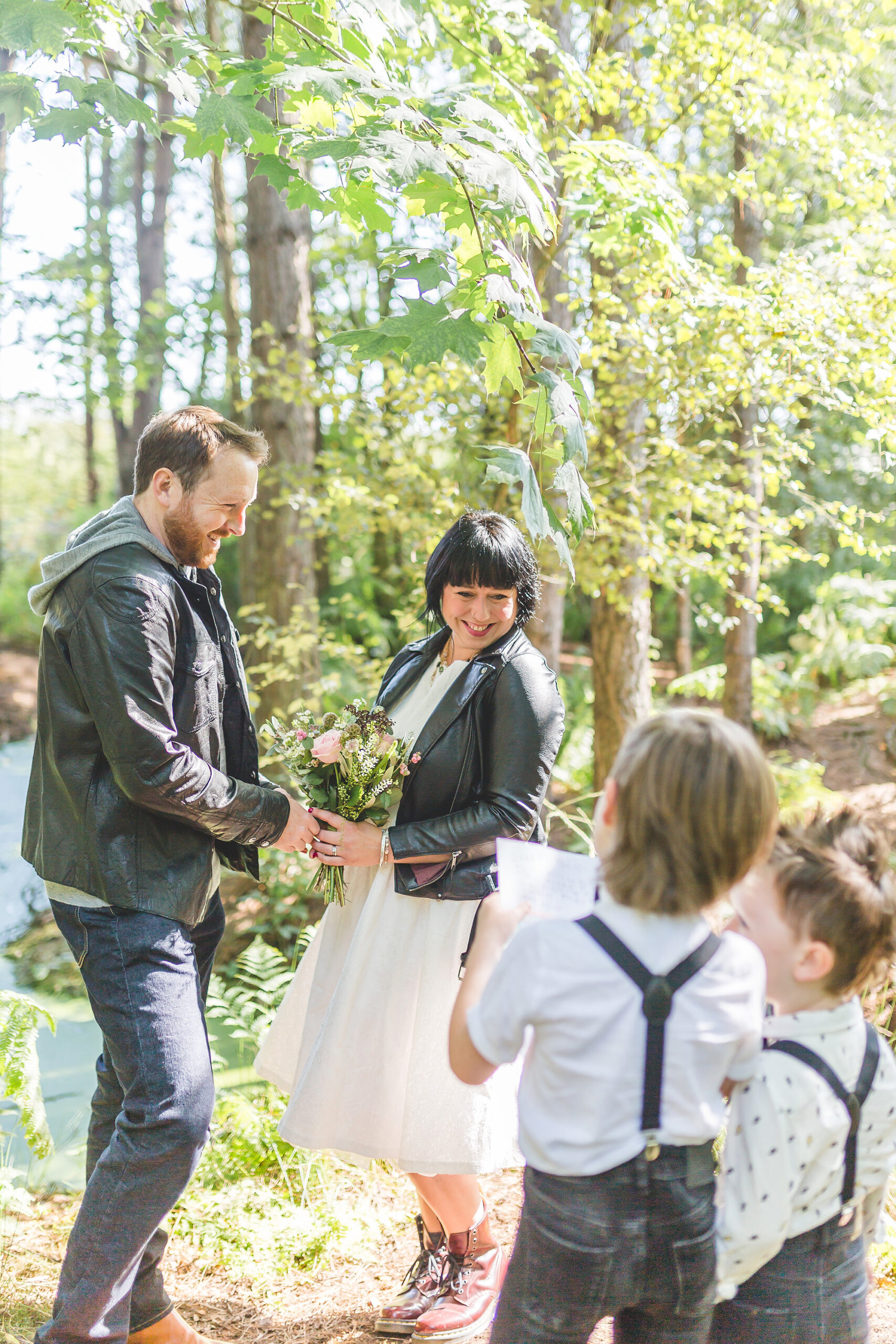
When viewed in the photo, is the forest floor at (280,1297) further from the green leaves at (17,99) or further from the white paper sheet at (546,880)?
the green leaves at (17,99)

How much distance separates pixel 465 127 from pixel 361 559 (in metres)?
9.37

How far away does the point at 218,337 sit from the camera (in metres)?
11.4

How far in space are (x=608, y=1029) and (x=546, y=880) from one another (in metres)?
0.30

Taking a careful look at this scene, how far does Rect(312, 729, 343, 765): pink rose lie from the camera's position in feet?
7.93

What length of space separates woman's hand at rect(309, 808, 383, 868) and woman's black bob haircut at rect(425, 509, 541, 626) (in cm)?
67

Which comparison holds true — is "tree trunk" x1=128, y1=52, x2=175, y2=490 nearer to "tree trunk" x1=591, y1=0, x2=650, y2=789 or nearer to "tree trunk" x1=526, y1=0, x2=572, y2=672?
"tree trunk" x1=526, y1=0, x2=572, y2=672

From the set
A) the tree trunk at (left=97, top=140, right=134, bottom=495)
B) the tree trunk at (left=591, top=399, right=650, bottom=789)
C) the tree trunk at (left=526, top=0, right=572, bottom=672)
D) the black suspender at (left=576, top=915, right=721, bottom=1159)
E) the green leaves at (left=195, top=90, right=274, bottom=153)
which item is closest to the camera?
the black suspender at (left=576, top=915, right=721, bottom=1159)

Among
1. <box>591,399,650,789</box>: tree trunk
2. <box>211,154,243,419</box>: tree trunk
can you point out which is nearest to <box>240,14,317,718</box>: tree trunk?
<box>211,154,243,419</box>: tree trunk

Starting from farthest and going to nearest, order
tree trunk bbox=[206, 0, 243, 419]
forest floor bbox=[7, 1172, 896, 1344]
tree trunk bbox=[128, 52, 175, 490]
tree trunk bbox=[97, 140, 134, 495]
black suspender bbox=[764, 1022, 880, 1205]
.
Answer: tree trunk bbox=[128, 52, 175, 490], tree trunk bbox=[97, 140, 134, 495], tree trunk bbox=[206, 0, 243, 419], forest floor bbox=[7, 1172, 896, 1344], black suspender bbox=[764, 1022, 880, 1205]

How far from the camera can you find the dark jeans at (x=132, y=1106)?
6.82 feet

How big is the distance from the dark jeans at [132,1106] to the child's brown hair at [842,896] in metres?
1.39

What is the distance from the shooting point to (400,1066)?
2492 mm

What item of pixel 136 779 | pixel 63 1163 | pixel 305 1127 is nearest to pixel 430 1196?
pixel 305 1127

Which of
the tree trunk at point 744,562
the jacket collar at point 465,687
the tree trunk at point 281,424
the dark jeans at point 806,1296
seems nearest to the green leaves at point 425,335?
the jacket collar at point 465,687
